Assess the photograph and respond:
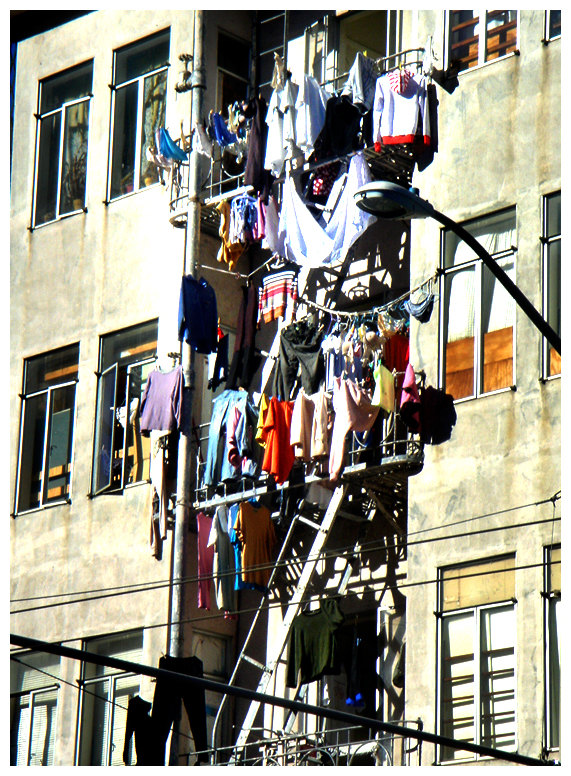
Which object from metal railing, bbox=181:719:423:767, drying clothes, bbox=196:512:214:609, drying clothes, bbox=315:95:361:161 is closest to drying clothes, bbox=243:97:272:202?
drying clothes, bbox=315:95:361:161

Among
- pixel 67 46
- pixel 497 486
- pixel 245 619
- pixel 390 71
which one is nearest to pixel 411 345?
pixel 497 486

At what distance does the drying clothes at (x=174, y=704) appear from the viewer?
2073 cm

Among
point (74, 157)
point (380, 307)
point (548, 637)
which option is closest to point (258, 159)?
point (380, 307)

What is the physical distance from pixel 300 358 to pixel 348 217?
2010 millimetres

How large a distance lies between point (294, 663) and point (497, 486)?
3909 millimetres

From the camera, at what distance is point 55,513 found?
25234 mm

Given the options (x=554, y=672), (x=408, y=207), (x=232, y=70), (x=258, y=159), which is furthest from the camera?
(x=232, y=70)

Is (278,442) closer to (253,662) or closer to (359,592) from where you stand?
(359,592)

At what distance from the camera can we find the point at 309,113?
22.1 meters

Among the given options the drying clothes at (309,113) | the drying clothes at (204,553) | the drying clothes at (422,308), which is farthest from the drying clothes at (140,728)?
the drying clothes at (309,113)

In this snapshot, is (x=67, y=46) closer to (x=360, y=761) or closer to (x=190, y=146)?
(x=190, y=146)

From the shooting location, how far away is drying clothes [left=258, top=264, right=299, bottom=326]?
22484 mm

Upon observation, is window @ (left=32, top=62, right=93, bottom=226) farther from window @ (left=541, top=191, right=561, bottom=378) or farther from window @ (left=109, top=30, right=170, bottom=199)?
window @ (left=541, top=191, right=561, bottom=378)

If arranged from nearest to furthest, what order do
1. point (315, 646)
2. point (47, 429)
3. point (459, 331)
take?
1. point (459, 331)
2. point (315, 646)
3. point (47, 429)
